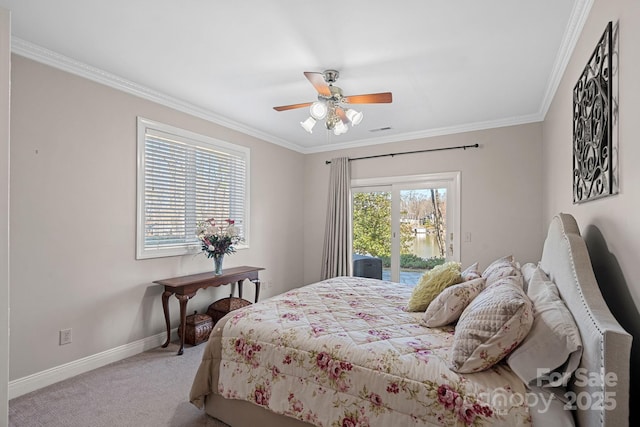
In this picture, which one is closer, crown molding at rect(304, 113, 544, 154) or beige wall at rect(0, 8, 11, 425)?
beige wall at rect(0, 8, 11, 425)

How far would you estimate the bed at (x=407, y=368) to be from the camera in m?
1.19

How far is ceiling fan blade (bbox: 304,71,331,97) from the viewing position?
234cm

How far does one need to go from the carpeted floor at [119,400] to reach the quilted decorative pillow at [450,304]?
1531 mm

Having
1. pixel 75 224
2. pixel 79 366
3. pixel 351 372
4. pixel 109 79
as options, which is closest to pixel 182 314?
pixel 79 366

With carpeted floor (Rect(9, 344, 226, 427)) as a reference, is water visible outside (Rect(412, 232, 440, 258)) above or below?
above

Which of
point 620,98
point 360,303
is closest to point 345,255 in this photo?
point 360,303

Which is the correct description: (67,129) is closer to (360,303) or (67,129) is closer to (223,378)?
(223,378)

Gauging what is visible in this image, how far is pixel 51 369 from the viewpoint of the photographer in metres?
2.57

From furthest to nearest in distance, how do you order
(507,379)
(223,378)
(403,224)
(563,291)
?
1. (403,224)
2. (223,378)
3. (563,291)
4. (507,379)

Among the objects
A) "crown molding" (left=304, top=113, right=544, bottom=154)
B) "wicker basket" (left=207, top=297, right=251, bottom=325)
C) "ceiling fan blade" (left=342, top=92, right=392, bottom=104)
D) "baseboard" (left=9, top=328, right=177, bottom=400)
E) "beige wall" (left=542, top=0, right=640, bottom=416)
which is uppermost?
"crown molding" (left=304, top=113, right=544, bottom=154)

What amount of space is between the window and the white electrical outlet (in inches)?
32.8

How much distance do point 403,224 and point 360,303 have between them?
2600mm

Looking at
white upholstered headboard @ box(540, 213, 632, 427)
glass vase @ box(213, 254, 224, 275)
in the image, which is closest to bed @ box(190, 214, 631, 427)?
white upholstered headboard @ box(540, 213, 632, 427)

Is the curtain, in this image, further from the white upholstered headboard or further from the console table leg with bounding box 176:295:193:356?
the white upholstered headboard
